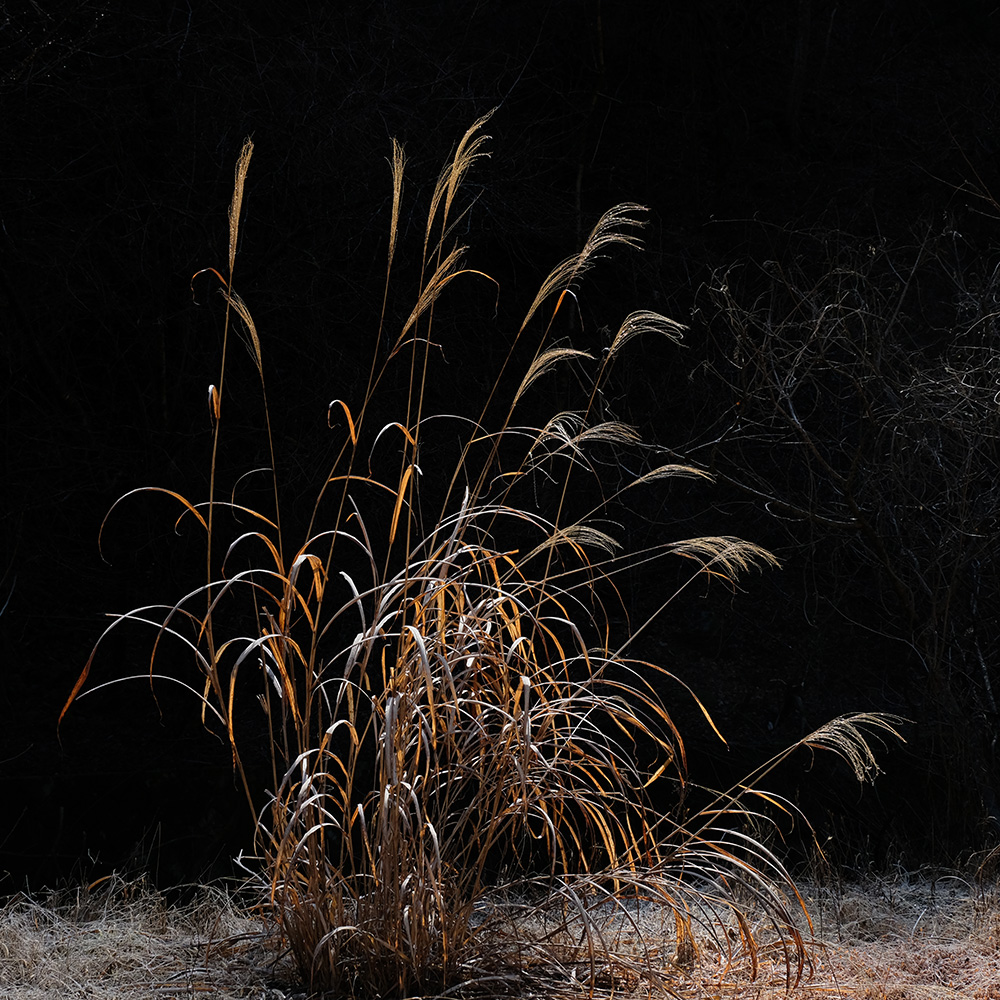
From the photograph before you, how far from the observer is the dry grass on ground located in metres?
2.32

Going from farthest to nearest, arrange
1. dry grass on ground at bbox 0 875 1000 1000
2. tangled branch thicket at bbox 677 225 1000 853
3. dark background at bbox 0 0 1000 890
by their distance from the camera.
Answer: dark background at bbox 0 0 1000 890 < tangled branch thicket at bbox 677 225 1000 853 < dry grass on ground at bbox 0 875 1000 1000

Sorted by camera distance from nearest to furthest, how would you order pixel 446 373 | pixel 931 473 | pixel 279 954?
1. pixel 279 954
2. pixel 931 473
3. pixel 446 373

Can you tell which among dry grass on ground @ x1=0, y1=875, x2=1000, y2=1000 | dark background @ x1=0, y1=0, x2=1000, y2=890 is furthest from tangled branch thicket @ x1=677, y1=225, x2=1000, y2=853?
dry grass on ground @ x1=0, y1=875, x2=1000, y2=1000

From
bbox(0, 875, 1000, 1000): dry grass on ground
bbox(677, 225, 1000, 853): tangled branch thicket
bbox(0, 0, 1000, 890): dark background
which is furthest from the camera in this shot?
bbox(0, 0, 1000, 890): dark background

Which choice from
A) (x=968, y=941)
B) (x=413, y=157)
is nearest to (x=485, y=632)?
(x=968, y=941)

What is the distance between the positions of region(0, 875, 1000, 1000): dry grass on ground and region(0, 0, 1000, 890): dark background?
1.25m

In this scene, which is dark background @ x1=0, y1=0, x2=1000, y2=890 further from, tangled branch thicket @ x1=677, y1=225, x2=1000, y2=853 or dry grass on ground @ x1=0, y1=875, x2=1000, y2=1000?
dry grass on ground @ x1=0, y1=875, x2=1000, y2=1000

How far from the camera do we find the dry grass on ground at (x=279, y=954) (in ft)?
7.63

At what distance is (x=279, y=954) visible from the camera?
7.64ft

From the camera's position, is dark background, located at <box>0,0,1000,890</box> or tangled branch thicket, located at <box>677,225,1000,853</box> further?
dark background, located at <box>0,0,1000,890</box>

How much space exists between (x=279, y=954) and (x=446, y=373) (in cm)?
493

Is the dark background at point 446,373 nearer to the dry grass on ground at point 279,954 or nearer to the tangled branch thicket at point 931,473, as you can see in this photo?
the tangled branch thicket at point 931,473

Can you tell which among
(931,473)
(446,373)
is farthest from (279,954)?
(446,373)

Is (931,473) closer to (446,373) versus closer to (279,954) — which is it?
(446,373)
